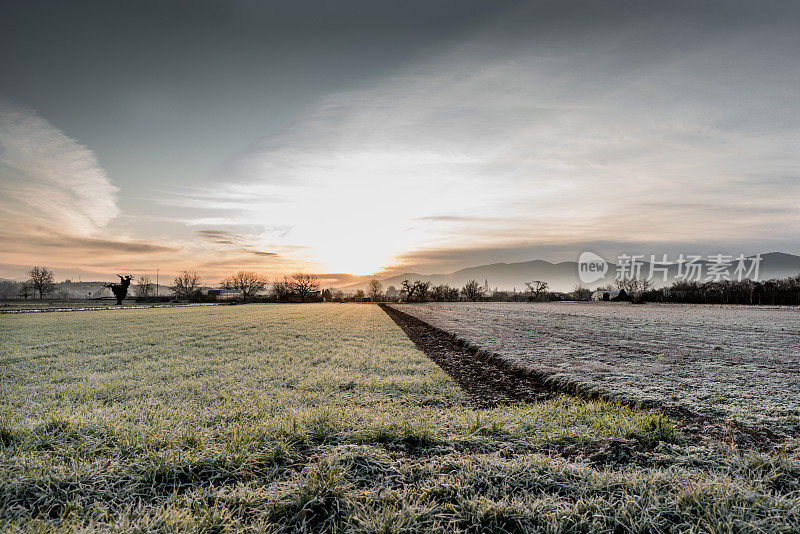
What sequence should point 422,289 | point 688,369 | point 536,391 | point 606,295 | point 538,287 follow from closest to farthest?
1. point 536,391
2. point 688,369
3. point 606,295
4. point 422,289
5. point 538,287

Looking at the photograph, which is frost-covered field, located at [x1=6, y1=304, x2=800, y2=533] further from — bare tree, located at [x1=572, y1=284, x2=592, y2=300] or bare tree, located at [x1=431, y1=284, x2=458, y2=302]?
bare tree, located at [x1=572, y1=284, x2=592, y2=300]

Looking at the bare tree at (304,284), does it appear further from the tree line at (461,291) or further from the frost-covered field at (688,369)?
the frost-covered field at (688,369)

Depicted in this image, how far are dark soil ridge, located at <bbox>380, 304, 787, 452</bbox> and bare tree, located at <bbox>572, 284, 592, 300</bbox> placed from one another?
406 ft

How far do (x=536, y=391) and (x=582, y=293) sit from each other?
133011 millimetres

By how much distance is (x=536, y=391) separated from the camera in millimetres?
8047

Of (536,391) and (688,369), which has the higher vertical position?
(688,369)

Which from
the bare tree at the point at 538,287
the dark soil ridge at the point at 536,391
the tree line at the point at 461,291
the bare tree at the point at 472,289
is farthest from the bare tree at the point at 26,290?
the dark soil ridge at the point at 536,391

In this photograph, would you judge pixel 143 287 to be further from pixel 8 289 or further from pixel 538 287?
pixel 538 287

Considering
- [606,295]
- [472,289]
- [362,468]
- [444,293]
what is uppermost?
[362,468]

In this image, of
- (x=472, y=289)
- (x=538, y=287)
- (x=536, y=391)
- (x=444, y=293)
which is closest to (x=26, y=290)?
(x=444, y=293)

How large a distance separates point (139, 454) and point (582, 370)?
931cm

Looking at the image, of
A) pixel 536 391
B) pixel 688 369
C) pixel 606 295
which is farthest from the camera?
pixel 606 295

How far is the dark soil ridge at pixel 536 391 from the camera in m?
4.78

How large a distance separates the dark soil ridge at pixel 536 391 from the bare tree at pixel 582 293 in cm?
12389
